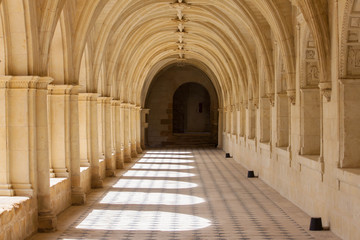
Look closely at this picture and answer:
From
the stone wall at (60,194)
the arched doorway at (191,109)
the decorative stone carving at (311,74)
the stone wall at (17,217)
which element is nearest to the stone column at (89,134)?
the stone wall at (60,194)

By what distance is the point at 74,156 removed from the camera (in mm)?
11070

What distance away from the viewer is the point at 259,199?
38.1ft

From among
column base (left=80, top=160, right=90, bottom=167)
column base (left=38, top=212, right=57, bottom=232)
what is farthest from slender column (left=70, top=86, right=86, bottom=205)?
column base (left=38, top=212, right=57, bottom=232)

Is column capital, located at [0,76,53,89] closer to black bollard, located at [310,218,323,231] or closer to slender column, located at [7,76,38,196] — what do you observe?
slender column, located at [7,76,38,196]

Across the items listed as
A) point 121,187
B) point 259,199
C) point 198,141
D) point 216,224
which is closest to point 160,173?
point 121,187

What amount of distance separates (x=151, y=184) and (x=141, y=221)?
5.19 meters

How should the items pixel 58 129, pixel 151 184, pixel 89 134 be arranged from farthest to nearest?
pixel 151 184 → pixel 89 134 → pixel 58 129

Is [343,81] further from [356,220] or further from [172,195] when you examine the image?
[172,195]

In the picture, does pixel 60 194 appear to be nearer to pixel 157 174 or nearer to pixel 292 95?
pixel 292 95

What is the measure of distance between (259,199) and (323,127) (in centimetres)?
307

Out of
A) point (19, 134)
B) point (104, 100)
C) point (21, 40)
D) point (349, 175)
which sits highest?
point (21, 40)

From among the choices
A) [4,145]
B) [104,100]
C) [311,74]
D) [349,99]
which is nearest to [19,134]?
[4,145]

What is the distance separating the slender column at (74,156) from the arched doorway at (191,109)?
30.2m

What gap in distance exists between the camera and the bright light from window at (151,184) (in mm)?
13883
